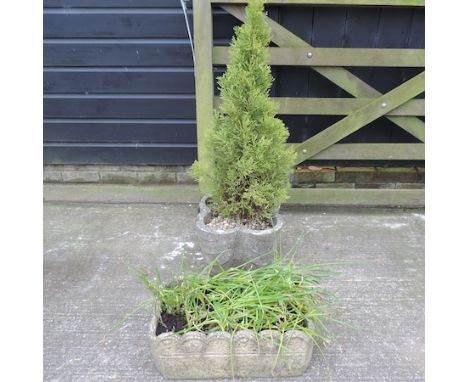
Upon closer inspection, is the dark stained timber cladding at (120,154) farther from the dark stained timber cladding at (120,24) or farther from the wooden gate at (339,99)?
the dark stained timber cladding at (120,24)

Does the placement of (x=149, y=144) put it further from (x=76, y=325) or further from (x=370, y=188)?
(x=370, y=188)

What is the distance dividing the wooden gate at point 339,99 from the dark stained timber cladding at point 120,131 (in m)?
0.48

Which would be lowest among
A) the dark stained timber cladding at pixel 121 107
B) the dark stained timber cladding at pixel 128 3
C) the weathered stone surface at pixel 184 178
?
the weathered stone surface at pixel 184 178

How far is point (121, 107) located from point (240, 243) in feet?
6.03

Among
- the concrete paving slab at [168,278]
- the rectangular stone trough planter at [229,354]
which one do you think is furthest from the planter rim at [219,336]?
the concrete paving slab at [168,278]

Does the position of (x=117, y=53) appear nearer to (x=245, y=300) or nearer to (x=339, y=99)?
(x=339, y=99)

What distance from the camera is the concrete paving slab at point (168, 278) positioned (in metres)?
1.83

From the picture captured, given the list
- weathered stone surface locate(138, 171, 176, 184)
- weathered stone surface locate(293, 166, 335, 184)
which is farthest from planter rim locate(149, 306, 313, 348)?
weathered stone surface locate(138, 171, 176, 184)

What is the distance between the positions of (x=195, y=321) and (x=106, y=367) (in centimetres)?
49

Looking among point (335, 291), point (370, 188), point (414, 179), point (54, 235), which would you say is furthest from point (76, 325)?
point (414, 179)

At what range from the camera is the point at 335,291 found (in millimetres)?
2299

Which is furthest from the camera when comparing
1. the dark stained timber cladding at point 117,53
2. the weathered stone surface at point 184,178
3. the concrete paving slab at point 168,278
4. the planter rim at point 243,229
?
the weathered stone surface at point 184,178

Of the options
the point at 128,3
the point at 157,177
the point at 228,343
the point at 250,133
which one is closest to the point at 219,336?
the point at 228,343

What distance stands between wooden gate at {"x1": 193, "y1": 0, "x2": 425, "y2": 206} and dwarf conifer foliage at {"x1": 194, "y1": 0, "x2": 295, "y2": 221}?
2.24 feet
